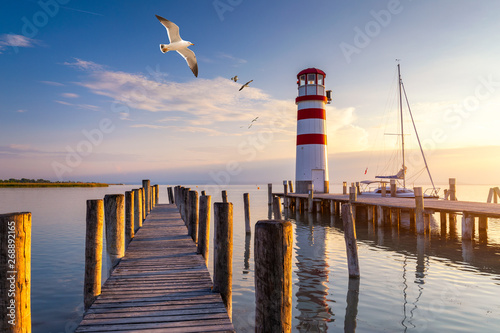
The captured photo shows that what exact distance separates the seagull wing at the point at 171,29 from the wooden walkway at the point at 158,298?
6133 mm

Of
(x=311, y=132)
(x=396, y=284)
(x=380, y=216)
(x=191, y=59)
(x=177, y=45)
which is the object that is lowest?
(x=396, y=284)

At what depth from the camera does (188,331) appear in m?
3.92

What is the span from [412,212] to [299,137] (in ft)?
39.6

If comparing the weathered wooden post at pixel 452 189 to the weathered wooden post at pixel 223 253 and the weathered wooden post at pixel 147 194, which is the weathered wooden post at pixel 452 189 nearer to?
the weathered wooden post at pixel 147 194

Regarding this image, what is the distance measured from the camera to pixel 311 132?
28016 millimetres

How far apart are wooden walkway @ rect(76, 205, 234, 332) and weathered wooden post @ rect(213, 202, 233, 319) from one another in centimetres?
24

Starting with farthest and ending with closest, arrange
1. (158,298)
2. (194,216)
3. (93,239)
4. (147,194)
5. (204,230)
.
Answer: (147,194) → (194,216) → (204,230) → (93,239) → (158,298)

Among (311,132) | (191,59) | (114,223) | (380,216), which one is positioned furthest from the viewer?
(311,132)

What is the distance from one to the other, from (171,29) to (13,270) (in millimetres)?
8117

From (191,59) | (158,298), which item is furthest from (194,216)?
(191,59)

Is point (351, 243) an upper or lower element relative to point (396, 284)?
upper

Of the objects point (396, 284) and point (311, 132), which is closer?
point (396, 284)

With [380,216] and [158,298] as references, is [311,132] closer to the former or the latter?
[380,216]

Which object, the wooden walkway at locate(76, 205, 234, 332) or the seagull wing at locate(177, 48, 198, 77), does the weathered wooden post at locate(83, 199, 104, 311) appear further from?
the seagull wing at locate(177, 48, 198, 77)
